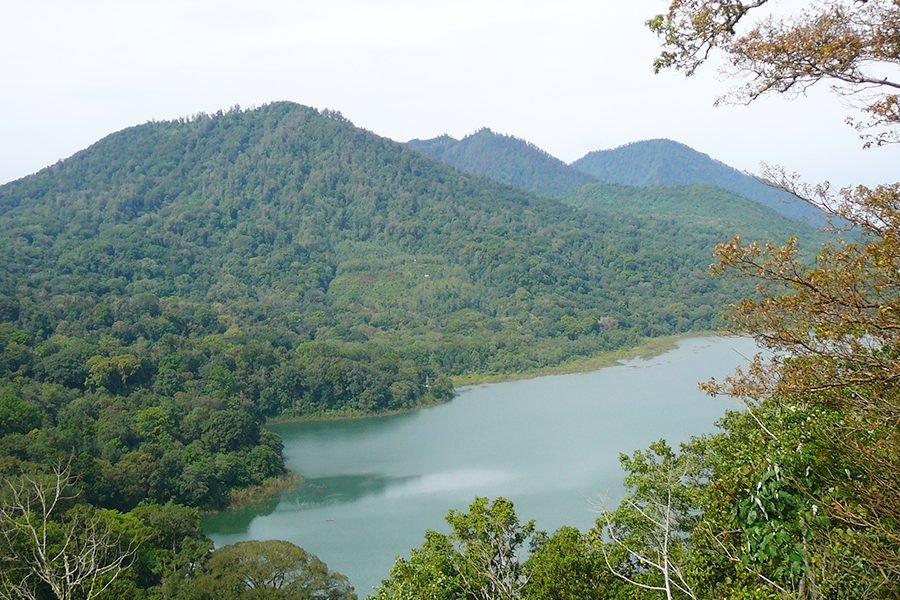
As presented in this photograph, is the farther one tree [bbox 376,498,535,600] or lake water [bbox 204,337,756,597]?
lake water [bbox 204,337,756,597]

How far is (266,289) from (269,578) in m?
54.1

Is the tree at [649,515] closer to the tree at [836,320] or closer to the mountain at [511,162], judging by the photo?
the tree at [836,320]

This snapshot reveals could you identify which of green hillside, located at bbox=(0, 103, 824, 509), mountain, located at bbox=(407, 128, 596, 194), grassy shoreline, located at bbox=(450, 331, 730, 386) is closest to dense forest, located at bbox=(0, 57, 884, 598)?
green hillside, located at bbox=(0, 103, 824, 509)

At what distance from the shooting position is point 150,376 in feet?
110

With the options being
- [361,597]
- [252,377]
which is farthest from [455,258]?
[361,597]

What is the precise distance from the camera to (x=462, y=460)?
26766 millimetres

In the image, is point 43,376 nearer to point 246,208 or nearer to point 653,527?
point 653,527

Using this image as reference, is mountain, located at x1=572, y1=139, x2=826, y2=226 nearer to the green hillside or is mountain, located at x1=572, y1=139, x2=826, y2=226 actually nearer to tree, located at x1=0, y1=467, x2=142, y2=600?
the green hillside

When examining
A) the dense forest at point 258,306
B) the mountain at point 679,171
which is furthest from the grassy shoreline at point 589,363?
the mountain at point 679,171

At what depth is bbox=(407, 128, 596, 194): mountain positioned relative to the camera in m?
159

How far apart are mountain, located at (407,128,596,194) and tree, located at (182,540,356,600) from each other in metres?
141

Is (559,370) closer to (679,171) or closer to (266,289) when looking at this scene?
(266,289)

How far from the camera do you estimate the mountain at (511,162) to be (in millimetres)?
159125

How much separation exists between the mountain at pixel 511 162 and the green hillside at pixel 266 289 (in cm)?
4489
